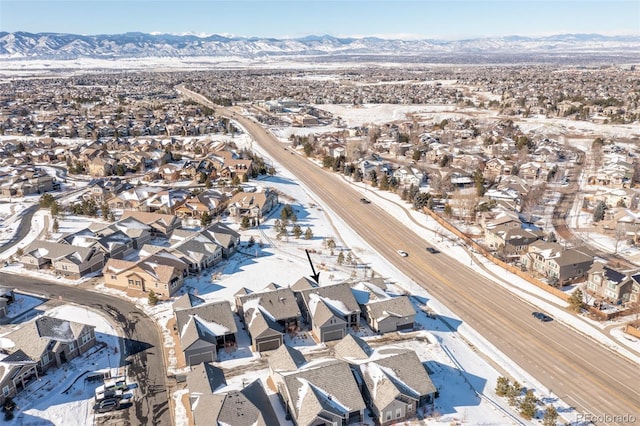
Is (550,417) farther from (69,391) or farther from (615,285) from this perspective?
(69,391)

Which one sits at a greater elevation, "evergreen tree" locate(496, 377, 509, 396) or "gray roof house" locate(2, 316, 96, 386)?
"gray roof house" locate(2, 316, 96, 386)

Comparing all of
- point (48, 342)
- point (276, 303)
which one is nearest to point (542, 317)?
point (276, 303)

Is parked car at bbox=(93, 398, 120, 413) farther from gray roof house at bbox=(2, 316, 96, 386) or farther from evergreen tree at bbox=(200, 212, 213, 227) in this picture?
evergreen tree at bbox=(200, 212, 213, 227)

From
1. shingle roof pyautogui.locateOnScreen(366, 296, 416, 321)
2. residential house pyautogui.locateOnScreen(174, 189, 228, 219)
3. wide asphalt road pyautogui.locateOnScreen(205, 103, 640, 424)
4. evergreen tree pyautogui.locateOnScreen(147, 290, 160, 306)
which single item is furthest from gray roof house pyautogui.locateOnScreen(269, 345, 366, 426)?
residential house pyautogui.locateOnScreen(174, 189, 228, 219)

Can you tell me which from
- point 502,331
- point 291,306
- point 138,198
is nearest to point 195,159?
point 138,198

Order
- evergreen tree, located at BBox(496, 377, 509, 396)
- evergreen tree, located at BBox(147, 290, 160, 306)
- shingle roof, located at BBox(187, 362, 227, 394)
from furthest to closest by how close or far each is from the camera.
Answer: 1. evergreen tree, located at BBox(147, 290, 160, 306)
2. evergreen tree, located at BBox(496, 377, 509, 396)
3. shingle roof, located at BBox(187, 362, 227, 394)

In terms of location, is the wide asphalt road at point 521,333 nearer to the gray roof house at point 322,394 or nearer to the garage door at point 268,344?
the gray roof house at point 322,394

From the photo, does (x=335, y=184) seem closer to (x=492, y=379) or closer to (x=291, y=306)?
(x=291, y=306)
